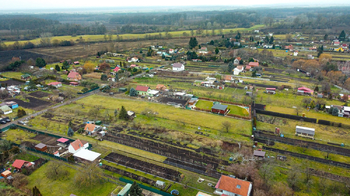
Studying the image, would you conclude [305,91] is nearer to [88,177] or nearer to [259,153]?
[259,153]

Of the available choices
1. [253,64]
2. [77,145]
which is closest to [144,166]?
[77,145]

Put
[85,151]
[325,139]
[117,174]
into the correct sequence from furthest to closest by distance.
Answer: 1. [325,139]
2. [85,151]
3. [117,174]

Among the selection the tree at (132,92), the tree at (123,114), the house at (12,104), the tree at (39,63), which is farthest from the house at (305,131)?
the tree at (39,63)

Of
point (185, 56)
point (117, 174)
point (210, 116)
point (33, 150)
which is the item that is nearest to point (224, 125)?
point (210, 116)

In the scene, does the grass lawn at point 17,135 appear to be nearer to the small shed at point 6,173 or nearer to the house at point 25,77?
the small shed at point 6,173

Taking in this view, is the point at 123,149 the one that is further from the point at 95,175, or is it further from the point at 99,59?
the point at 99,59
